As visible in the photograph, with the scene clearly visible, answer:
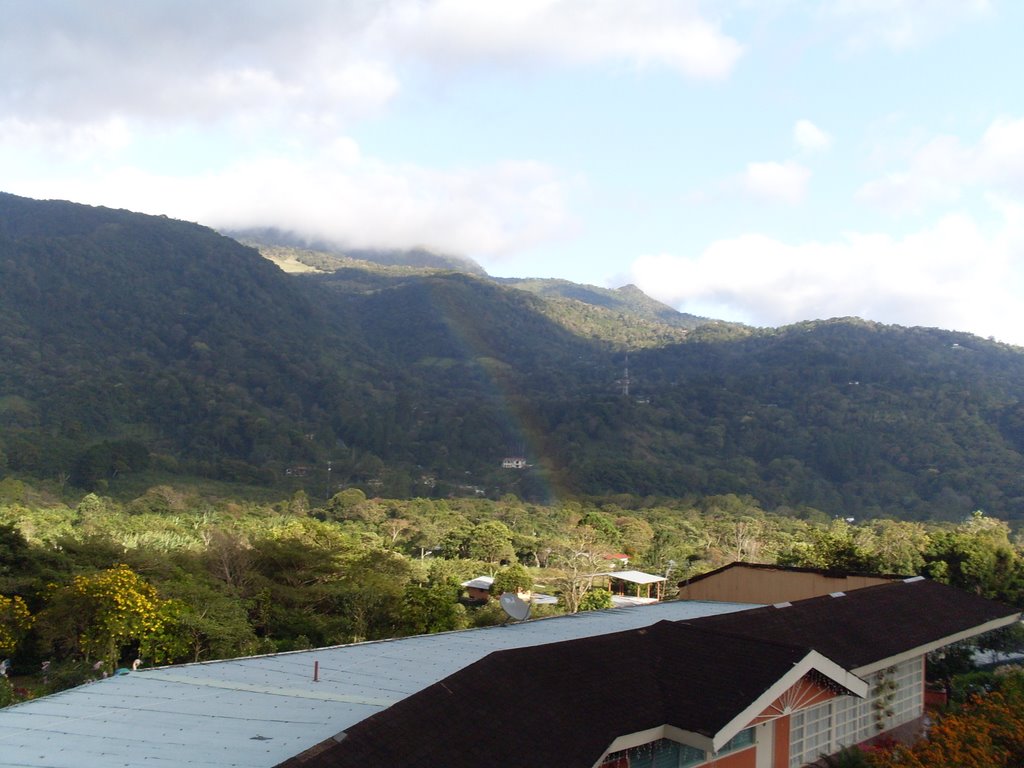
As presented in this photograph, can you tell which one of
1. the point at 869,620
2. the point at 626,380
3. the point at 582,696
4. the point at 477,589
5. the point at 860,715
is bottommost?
the point at 477,589

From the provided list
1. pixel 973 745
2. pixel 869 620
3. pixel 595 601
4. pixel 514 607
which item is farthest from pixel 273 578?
pixel 973 745

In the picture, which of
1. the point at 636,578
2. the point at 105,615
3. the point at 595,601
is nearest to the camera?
the point at 105,615

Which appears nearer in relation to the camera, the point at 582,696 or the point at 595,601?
the point at 582,696

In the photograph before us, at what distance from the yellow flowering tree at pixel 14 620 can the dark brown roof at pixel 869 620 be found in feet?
53.8

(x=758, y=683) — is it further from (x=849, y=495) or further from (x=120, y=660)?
(x=849, y=495)

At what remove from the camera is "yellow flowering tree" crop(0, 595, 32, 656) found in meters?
19.1

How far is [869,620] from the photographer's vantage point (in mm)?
11656

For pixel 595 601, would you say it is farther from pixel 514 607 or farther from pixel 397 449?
pixel 397 449

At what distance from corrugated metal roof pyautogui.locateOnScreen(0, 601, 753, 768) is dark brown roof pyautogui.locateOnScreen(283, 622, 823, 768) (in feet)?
3.93

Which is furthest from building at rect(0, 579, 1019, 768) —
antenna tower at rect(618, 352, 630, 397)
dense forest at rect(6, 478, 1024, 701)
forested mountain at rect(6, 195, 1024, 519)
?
antenna tower at rect(618, 352, 630, 397)

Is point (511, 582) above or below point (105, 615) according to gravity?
below

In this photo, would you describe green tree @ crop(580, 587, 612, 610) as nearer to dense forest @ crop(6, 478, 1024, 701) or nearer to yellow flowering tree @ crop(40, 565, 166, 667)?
dense forest @ crop(6, 478, 1024, 701)

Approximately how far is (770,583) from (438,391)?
4692 inches

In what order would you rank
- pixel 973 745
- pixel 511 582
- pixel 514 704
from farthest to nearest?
pixel 511 582 → pixel 973 745 → pixel 514 704
